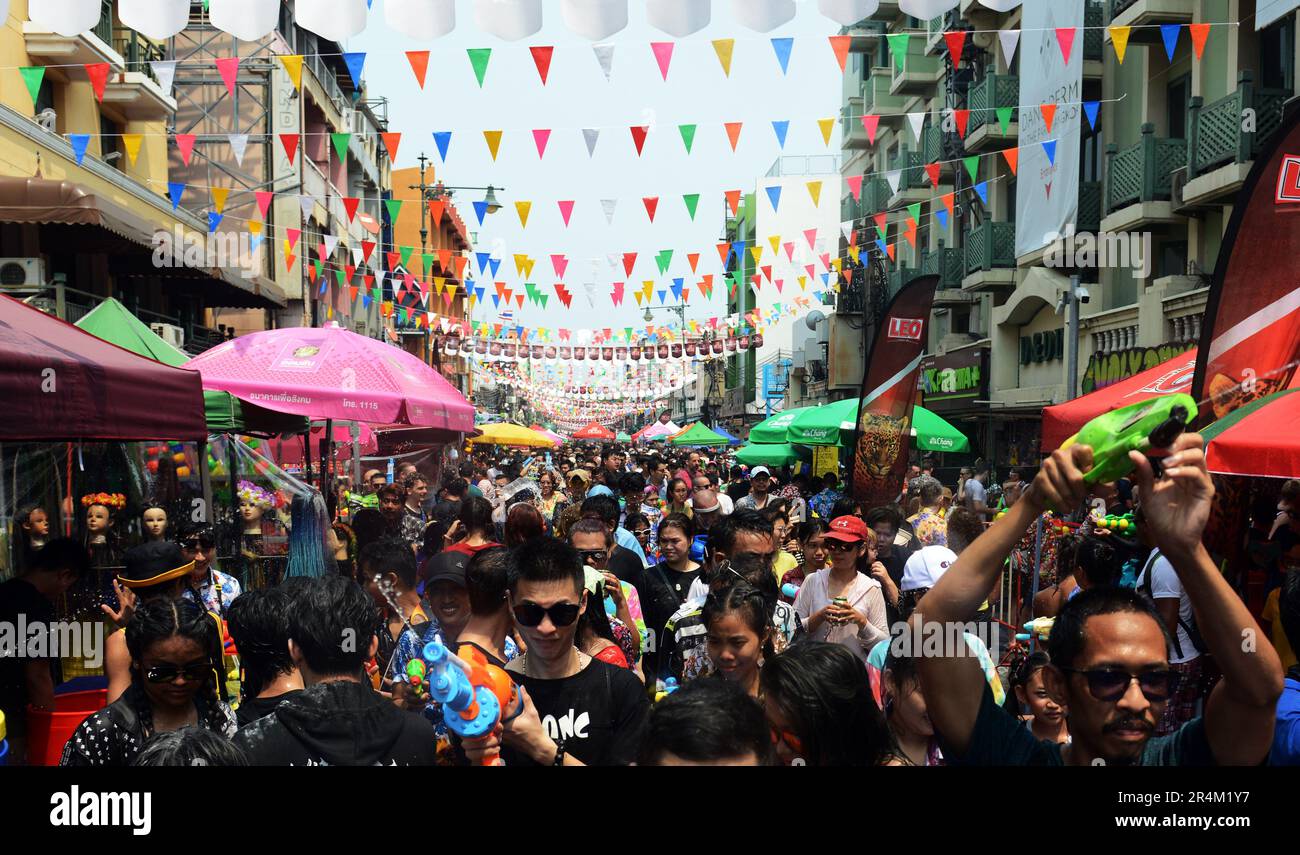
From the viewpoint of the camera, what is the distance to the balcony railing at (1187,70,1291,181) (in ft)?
49.2

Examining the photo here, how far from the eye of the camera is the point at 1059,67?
19.1 m

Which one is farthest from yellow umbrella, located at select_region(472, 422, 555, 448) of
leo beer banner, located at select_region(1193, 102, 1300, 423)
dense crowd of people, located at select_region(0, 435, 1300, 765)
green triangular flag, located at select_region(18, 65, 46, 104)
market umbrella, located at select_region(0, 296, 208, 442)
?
leo beer banner, located at select_region(1193, 102, 1300, 423)

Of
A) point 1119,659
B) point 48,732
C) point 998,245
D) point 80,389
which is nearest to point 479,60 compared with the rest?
point 80,389

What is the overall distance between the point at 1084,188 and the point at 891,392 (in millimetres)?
12165

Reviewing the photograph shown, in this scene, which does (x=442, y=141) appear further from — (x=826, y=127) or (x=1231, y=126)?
(x=1231, y=126)

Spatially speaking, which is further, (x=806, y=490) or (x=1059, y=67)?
(x=1059, y=67)

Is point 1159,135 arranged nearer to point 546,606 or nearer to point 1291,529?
point 1291,529

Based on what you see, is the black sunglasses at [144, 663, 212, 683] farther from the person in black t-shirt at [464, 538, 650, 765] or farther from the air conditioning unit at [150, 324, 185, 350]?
the air conditioning unit at [150, 324, 185, 350]

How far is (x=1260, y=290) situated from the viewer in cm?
550

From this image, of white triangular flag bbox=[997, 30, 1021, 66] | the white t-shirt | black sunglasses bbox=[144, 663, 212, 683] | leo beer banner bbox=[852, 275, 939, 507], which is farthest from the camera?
leo beer banner bbox=[852, 275, 939, 507]

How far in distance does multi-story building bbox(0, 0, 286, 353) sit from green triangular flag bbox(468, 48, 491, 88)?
4.02 meters

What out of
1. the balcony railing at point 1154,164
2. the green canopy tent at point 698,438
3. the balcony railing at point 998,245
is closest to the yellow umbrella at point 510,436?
the green canopy tent at point 698,438
